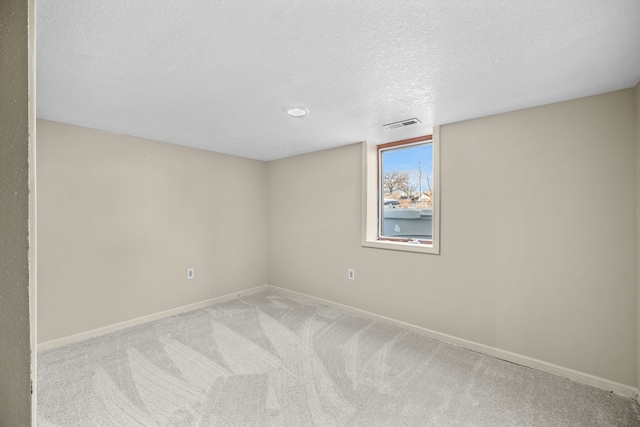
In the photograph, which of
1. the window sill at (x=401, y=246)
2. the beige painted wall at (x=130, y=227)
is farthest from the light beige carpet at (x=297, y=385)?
the window sill at (x=401, y=246)

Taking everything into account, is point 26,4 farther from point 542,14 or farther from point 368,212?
point 368,212

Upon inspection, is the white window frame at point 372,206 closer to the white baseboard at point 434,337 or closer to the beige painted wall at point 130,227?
the white baseboard at point 434,337

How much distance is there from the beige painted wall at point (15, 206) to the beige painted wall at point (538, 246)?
272 cm

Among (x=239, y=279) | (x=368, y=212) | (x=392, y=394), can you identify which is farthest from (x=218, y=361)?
(x=368, y=212)

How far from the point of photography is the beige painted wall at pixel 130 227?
8.25 feet

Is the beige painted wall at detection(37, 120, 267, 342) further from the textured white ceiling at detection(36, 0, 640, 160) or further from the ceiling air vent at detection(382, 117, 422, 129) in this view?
the ceiling air vent at detection(382, 117, 422, 129)

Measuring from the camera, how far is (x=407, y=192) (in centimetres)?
321

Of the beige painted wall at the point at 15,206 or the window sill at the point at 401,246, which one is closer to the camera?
the beige painted wall at the point at 15,206

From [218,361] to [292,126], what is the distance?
83.2 inches

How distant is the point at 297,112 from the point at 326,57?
809 mm

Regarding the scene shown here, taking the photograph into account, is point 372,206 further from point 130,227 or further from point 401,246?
point 130,227

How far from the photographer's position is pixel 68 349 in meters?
2.43


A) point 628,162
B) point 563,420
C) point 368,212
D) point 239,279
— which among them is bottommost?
point 563,420

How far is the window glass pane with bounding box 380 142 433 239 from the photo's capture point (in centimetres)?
303
